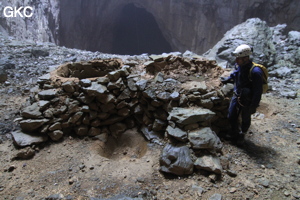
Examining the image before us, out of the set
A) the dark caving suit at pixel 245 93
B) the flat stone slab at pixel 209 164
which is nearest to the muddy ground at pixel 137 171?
the flat stone slab at pixel 209 164

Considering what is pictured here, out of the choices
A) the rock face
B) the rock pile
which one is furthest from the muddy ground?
the rock face

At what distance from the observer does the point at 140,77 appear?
463cm

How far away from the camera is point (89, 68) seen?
533 cm

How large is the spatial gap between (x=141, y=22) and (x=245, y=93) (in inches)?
618

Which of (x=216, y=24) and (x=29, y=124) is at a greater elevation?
(x=216, y=24)

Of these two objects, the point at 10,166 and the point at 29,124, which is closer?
the point at 10,166

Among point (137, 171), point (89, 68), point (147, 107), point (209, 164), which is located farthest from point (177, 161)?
point (89, 68)

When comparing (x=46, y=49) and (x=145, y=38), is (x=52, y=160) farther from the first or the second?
(x=145, y=38)

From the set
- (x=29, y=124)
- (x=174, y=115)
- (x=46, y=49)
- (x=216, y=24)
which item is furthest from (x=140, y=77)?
(x=216, y=24)

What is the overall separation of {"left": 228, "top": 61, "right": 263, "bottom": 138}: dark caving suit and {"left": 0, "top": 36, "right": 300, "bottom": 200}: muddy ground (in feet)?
1.80

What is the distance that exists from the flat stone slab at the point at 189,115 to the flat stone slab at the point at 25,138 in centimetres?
231

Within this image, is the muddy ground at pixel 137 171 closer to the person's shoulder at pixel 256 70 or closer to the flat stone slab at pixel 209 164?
the flat stone slab at pixel 209 164

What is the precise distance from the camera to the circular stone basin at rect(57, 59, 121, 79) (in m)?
5.22

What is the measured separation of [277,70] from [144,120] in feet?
17.8
